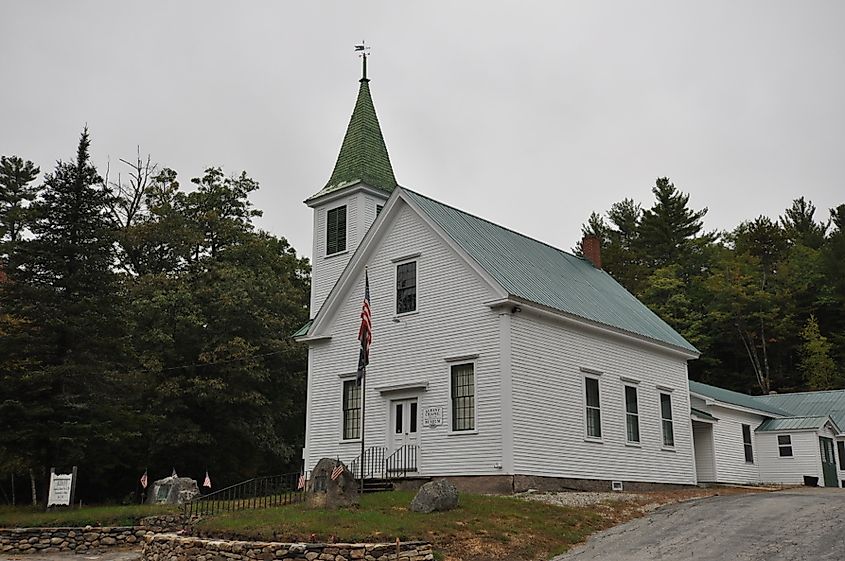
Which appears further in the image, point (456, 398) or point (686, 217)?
point (686, 217)

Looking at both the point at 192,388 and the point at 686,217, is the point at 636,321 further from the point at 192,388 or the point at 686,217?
the point at 686,217

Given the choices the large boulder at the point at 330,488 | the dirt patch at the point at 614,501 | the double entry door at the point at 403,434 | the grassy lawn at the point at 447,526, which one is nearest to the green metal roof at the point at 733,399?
the dirt patch at the point at 614,501

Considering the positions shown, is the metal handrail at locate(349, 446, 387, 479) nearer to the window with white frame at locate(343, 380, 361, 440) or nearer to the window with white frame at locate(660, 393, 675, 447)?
the window with white frame at locate(343, 380, 361, 440)

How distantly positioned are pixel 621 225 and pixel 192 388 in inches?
1803

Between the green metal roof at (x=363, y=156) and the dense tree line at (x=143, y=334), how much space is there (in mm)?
8024

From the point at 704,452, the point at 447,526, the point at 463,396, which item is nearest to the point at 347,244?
the point at 463,396

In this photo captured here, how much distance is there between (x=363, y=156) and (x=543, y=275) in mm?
8064

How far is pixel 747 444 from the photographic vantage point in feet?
115

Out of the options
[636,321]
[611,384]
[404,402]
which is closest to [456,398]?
[404,402]

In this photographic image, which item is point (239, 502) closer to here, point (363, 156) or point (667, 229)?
point (363, 156)

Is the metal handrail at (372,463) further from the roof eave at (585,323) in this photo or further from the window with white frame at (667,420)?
the window with white frame at (667,420)

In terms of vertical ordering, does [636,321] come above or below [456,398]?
above

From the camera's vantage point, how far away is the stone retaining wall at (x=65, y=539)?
22781mm

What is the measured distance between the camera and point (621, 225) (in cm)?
7194
